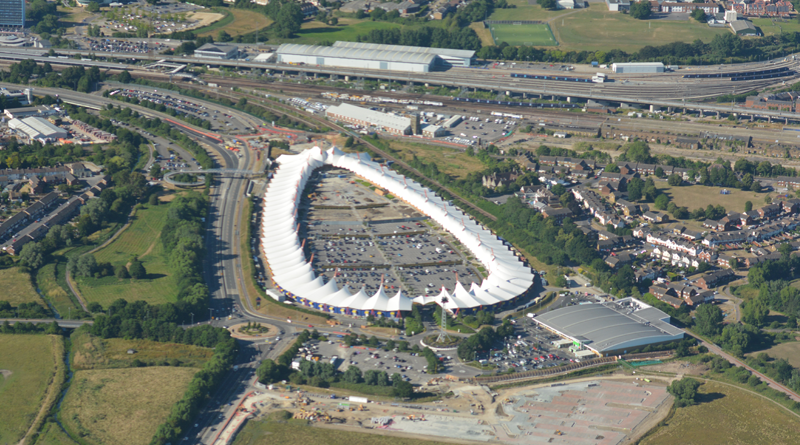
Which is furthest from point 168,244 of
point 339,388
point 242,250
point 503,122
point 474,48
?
point 474,48

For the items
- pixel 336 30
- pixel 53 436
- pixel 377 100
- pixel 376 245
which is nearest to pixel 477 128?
pixel 377 100

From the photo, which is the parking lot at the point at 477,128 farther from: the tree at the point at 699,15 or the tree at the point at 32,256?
the tree at the point at 699,15

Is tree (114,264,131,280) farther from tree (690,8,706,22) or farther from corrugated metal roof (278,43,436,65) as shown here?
tree (690,8,706,22)

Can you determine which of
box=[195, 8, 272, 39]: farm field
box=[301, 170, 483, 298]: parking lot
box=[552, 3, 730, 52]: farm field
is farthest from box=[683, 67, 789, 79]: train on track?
box=[195, 8, 272, 39]: farm field

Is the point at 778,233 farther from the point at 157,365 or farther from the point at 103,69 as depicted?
the point at 103,69

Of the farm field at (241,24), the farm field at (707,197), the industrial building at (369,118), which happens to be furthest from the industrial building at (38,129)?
the farm field at (707,197)

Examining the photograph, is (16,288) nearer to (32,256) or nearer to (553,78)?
(32,256)
